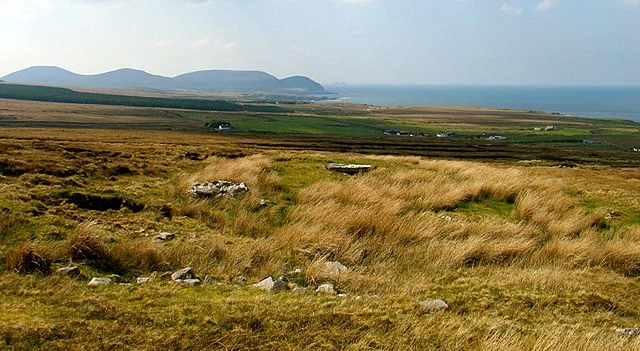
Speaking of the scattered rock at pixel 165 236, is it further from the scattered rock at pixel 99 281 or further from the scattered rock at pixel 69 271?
the scattered rock at pixel 99 281

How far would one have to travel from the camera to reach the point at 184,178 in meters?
16.8

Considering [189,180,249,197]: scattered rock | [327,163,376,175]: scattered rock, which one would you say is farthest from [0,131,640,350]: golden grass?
[327,163,376,175]: scattered rock

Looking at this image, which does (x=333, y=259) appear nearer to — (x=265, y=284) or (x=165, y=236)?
(x=265, y=284)

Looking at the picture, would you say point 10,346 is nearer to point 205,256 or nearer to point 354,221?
point 205,256

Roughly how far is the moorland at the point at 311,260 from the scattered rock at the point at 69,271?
103 mm

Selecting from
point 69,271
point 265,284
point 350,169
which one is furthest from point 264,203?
point 350,169

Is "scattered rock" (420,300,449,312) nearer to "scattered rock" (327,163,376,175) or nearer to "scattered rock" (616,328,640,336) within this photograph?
"scattered rock" (616,328,640,336)

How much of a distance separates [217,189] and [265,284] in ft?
24.6

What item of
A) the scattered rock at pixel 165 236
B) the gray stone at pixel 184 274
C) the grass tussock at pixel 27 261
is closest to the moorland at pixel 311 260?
the grass tussock at pixel 27 261

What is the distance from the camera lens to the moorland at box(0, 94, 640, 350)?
5.75m

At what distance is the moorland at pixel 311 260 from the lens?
5.75 metres

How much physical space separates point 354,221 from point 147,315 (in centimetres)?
653

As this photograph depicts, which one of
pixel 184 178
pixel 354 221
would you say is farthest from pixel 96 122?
pixel 354 221

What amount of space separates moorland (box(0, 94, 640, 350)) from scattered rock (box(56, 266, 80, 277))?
4.1 inches
